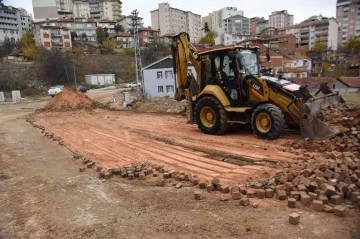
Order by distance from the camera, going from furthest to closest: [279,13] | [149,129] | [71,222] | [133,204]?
[279,13], [149,129], [133,204], [71,222]

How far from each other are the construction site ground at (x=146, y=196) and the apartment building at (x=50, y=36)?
70.3 m

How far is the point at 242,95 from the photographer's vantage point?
30.1 ft

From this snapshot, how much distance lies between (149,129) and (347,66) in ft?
174

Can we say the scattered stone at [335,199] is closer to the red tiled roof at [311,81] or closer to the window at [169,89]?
the red tiled roof at [311,81]

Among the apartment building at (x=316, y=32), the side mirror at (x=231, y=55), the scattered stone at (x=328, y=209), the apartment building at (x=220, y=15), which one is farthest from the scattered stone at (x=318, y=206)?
the apartment building at (x=220, y=15)

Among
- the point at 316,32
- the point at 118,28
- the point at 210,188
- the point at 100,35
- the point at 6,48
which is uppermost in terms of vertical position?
the point at 118,28

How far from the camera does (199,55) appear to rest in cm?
1012

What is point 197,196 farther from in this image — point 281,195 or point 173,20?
point 173,20

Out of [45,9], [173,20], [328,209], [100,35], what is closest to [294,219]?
[328,209]

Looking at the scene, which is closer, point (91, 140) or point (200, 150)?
point (200, 150)

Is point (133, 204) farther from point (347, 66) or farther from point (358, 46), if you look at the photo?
point (358, 46)

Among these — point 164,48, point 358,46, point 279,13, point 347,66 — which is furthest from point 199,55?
point 279,13

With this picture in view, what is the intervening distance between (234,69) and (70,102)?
16.0 meters

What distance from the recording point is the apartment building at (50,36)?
72938 millimetres
